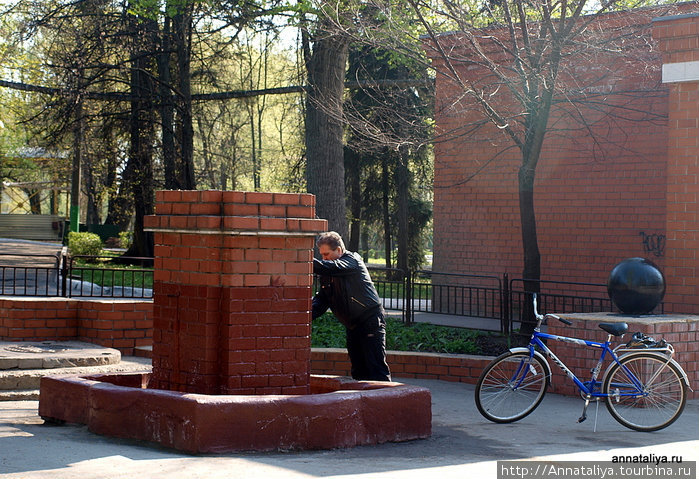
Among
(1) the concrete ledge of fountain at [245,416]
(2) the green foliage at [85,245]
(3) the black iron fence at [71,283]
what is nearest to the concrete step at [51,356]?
(3) the black iron fence at [71,283]

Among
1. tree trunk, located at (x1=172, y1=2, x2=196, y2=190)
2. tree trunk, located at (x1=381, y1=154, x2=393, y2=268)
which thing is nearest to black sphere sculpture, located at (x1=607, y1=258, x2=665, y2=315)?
tree trunk, located at (x1=172, y1=2, x2=196, y2=190)

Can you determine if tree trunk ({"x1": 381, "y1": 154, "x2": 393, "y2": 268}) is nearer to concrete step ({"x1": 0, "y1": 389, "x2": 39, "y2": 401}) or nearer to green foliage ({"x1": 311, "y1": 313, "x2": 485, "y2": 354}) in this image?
green foliage ({"x1": 311, "y1": 313, "x2": 485, "y2": 354})

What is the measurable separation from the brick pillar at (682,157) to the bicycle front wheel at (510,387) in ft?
10.8

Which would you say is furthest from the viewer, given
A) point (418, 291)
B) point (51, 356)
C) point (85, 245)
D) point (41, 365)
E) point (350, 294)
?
point (85, 245)

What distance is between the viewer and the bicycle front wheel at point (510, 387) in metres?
7.12

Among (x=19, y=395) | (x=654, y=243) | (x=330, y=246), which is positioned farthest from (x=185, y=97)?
(x=330, y=246)

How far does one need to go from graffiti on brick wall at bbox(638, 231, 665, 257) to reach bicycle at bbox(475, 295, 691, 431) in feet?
Answer: 18.7

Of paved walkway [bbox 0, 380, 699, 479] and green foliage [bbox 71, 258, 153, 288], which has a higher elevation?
green foliage [bbox 71, 258, 153, 288]

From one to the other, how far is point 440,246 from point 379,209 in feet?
50.3

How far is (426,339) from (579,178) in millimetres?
4526

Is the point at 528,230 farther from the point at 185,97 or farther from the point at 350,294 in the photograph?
the point at 185,97

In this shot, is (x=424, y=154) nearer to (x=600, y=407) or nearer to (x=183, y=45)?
(x=183, y=45)

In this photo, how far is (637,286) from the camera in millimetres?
8648

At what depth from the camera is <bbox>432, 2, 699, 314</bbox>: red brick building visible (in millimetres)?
12516
